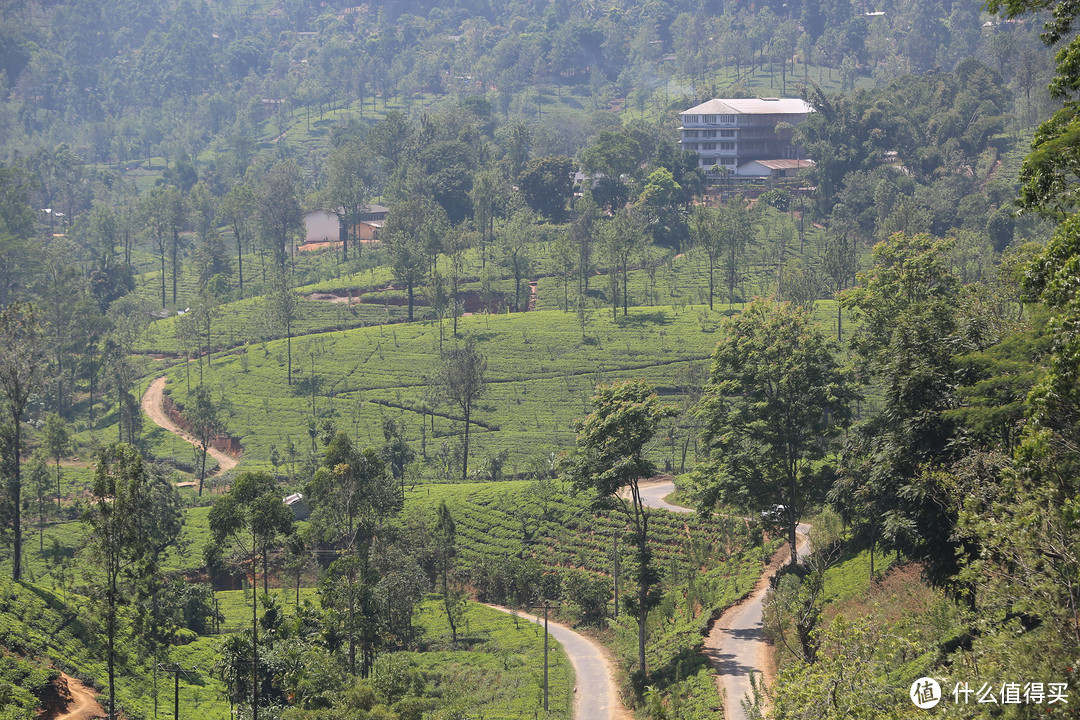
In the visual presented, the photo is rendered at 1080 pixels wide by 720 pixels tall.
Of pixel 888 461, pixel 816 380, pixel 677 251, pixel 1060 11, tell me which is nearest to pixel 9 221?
pixel 677 251

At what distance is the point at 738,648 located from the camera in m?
40.8

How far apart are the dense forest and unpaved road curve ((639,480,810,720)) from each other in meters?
0.55

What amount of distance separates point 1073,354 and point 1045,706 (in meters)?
6.58

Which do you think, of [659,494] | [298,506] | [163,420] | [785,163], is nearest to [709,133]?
[785,163]

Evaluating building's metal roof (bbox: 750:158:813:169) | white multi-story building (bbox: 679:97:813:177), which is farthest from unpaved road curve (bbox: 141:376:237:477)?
building's metal roof (bbox: 750:158:813:169)

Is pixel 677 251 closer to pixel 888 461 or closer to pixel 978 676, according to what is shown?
pixel 888 461

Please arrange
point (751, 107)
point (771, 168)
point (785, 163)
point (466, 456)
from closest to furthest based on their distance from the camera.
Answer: point (466, 456) < point (771, 168) < point (785, 163) < point (751, 107)

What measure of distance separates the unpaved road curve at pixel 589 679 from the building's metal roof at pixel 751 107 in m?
98.5

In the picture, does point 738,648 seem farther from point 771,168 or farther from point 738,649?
point 771,168

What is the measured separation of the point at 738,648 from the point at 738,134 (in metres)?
108

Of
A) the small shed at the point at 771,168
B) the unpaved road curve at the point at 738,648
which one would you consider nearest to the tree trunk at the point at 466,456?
the unpaved road curve at the point at 738,648

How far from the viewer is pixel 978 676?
19.9 m

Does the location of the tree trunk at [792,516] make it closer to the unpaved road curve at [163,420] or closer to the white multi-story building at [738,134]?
the unpaved road curve at [163,420]

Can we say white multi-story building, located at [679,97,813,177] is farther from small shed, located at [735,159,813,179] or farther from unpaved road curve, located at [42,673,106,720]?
unpaved road curve, located at [42,673,106,720]
